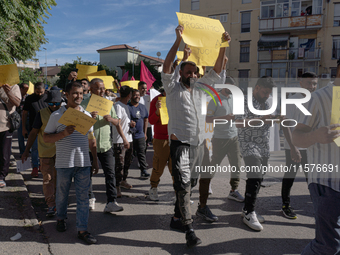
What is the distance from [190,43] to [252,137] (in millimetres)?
1600

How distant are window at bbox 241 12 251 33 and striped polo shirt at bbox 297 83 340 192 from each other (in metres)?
30.9

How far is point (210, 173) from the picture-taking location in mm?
3965

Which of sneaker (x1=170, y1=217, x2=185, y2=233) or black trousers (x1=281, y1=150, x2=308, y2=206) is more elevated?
black trousers (x1=281, y1=150, x2=308, y2=206)

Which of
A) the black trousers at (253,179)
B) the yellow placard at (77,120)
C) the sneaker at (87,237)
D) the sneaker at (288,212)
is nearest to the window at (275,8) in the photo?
the sneaker at (288,212)

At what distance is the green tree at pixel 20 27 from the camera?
6.54 meters

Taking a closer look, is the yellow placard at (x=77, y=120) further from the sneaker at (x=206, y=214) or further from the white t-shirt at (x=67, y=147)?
the sneaker at (x=206, y=214)

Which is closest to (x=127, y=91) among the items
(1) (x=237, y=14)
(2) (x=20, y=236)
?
(2) (x=20, y=236)

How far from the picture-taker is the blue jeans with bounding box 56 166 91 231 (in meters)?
3.37

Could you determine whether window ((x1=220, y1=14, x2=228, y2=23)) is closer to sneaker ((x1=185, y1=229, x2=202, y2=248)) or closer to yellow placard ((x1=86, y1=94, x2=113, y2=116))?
yellow placard ((x1=86, y1=94, x2=113, y2=116))

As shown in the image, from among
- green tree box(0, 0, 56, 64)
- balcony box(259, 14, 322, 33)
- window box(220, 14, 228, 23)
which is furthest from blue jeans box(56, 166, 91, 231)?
window box(220, 14, 228, 23)

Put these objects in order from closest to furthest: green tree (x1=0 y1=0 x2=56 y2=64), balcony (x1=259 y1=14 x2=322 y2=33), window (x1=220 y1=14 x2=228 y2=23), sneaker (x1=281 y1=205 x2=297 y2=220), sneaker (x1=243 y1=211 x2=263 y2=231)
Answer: sneaker (x1=243 y1=211 x2=263 y2=231) < sneaker (x1=281 y1=205 x2=297 y2=220) < green tree (x1=0 y1=0 x2=56 y2=64) < balcony (x1=259 y1=14 x2=322 y2=33) < window (x1=220 y1=14 x2=228 y2=23)

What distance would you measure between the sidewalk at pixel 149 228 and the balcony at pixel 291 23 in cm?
2709

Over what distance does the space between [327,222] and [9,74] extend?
4.89m

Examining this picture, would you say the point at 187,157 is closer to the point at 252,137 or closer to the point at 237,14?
the point at 252,137
